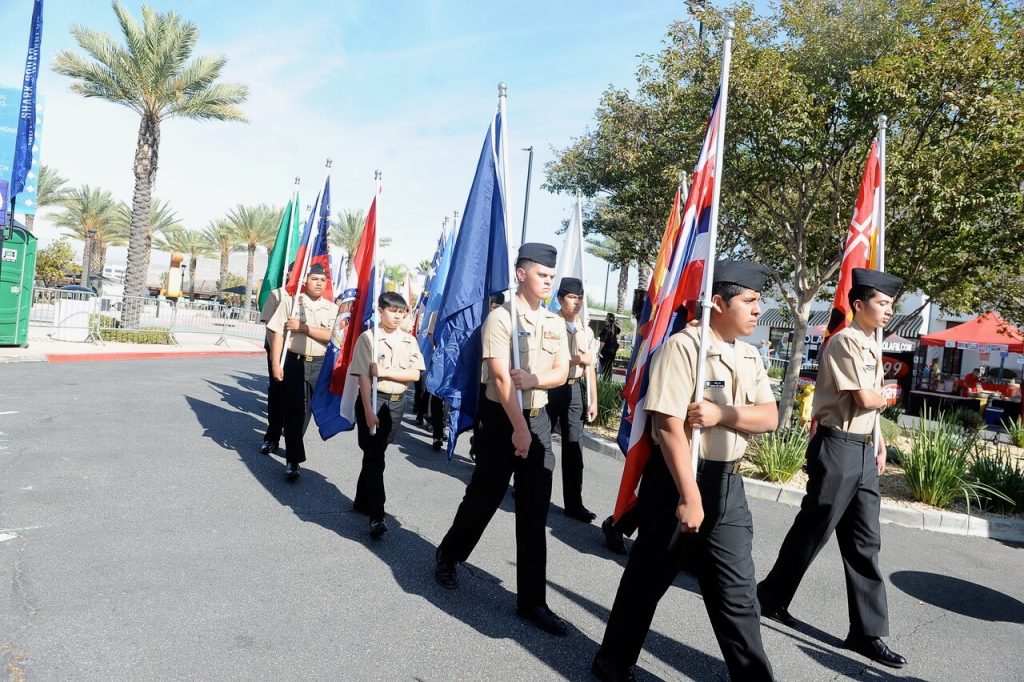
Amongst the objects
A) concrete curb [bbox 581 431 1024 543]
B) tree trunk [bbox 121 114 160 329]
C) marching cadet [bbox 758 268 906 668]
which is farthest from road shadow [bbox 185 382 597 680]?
tree trunk [bbox 121 114 160 329]

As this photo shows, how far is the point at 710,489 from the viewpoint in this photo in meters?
3.12

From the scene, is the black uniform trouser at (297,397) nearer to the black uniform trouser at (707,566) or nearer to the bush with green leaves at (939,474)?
the black uniform trouser at (707,566)

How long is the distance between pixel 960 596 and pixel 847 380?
6.88ft

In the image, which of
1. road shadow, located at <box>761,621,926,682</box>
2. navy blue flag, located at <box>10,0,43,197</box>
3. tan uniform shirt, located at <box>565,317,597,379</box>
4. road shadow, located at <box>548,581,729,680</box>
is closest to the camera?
road shadow, located at <box>548,581,729,680</box>

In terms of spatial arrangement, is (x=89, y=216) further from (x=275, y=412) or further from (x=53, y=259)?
(x=275, y=412)

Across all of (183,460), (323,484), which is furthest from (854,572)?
(183,460)

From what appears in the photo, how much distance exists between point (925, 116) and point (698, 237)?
811 cm

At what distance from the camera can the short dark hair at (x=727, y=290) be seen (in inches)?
128

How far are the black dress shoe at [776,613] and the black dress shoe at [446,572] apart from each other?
1.71m

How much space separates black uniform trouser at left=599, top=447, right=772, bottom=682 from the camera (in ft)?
10.0

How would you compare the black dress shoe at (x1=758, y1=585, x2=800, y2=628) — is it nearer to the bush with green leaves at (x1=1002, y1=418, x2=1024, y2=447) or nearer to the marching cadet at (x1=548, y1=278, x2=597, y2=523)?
the marching cadet at (x1=548, y1=278, x2=597, y2=523)

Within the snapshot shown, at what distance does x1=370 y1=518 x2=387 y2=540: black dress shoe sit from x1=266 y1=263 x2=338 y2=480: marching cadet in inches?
78.3

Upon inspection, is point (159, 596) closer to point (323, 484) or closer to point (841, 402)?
point (323, 484)

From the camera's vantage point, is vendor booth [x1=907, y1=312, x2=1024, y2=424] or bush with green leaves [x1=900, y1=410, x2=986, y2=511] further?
vendor booth [x1=907, y1=312, x2=1024, y2=424]
